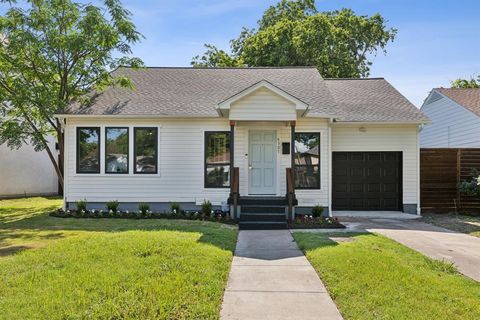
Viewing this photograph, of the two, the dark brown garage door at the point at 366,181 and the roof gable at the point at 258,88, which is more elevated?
the roof gable at the point at 258,88

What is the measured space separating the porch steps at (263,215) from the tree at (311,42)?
1588 centimetres

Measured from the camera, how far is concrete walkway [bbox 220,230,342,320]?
13.6 feet

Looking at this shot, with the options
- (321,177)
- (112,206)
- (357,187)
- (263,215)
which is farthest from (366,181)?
(112,206)

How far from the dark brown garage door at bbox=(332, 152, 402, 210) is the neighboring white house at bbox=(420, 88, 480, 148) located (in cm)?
674

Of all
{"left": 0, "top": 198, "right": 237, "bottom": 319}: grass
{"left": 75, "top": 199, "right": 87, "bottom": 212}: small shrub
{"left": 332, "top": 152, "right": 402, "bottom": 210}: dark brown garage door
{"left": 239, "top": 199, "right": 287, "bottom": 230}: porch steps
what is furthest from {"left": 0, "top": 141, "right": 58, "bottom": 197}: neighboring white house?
{"left": 332, "top": 152, "right": 402, "bottom": 210}: dark brown garage door

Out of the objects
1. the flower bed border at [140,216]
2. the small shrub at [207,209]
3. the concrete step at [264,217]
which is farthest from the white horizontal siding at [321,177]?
the small shrub at [207,209]

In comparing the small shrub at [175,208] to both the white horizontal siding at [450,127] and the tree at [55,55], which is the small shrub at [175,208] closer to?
the tree at [55,55]

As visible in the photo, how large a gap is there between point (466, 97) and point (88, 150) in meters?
18.2

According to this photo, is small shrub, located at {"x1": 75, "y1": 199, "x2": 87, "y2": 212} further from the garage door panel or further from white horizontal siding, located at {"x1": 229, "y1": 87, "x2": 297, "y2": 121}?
the garage door panel

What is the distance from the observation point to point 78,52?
1288 centimetres

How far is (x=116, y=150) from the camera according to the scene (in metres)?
12.2

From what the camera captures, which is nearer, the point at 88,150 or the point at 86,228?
the point at 86,228

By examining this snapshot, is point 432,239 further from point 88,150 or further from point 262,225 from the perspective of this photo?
point 88,150

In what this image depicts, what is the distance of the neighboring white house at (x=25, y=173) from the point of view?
17.8m
